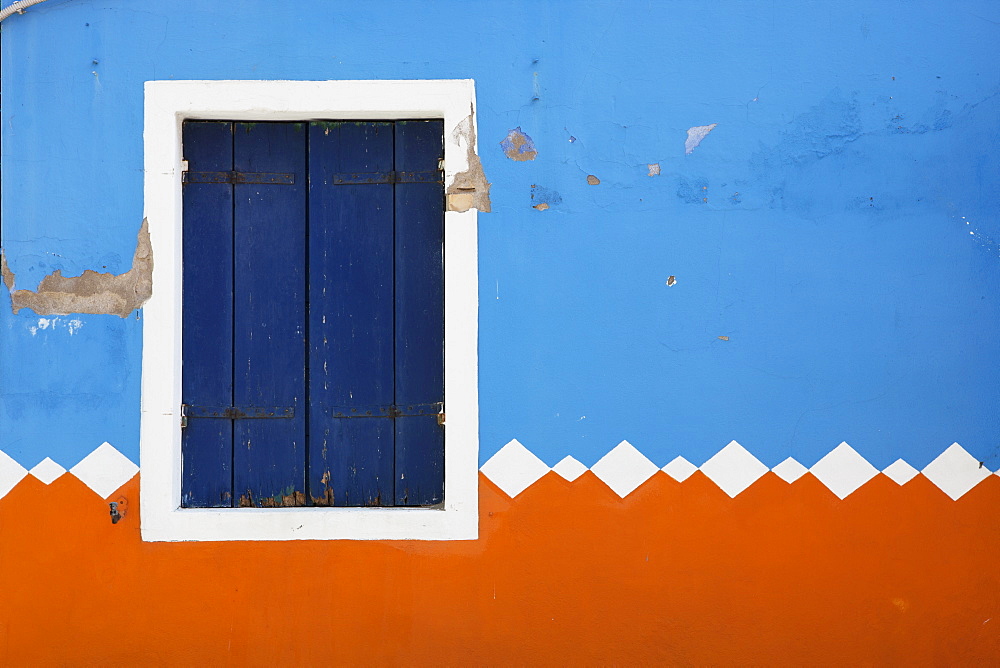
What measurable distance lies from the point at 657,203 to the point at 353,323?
3.92 feet

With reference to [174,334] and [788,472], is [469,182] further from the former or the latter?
[788,472]

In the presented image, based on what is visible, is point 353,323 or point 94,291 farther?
point 353,323

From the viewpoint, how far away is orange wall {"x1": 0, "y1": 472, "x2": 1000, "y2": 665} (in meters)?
2.69

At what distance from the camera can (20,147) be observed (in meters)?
2.71

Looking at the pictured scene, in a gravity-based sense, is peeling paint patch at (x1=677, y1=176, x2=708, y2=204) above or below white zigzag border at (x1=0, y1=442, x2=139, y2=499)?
above

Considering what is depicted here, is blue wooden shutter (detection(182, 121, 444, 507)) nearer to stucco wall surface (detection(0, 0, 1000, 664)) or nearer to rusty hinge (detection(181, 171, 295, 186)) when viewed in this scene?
rusty hinge (detection(181, 171, 295, 186))

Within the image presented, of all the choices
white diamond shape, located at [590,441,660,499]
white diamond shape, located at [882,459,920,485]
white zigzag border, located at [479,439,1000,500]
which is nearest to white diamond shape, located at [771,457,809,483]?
white zigzag border, located at [479,439,1000,500]

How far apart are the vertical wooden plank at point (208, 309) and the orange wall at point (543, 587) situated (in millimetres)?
246

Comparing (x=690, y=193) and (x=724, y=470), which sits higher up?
(x=690, y=193)

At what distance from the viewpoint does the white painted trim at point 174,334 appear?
2672mm

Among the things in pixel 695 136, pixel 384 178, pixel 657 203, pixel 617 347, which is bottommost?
pixel 617 347

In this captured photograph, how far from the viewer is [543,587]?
2691mm

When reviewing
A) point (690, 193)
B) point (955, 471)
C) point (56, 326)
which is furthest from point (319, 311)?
point (955, 471)

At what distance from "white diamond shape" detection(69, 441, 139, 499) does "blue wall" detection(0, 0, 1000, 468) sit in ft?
0.14
